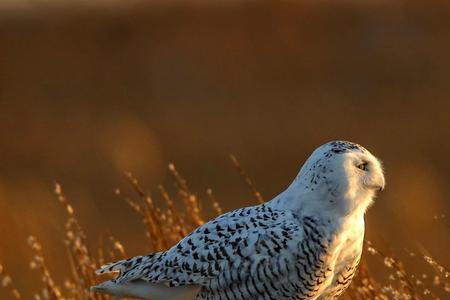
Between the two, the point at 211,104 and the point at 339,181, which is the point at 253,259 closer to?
the point at 339,181

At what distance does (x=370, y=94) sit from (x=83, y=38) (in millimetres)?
4183

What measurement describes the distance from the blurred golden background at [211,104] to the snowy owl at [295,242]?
13.6ft

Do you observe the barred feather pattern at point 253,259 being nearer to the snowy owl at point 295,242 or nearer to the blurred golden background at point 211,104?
the snowy owl at point 295,242

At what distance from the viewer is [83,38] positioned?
53.3ft

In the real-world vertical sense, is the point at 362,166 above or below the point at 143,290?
above

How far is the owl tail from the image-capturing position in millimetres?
3805

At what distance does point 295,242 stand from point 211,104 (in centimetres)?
1098

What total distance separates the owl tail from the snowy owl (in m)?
0.02

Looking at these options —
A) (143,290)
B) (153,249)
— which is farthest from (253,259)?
(153,249)

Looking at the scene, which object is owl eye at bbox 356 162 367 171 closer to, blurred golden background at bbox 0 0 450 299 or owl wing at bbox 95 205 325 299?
owl wing at bbox 95 205 325 299

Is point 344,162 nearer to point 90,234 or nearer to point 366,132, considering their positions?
point 90,234

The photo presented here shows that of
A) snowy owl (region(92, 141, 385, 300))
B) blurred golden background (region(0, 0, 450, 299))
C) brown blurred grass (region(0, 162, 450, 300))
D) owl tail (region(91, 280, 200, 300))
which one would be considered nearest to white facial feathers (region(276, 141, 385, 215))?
snowy owl (region(92, 141, 385, 300))

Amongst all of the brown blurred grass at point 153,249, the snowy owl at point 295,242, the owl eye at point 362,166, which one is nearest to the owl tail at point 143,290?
the snowy owl at point 295,242

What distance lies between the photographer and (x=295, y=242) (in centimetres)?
353
